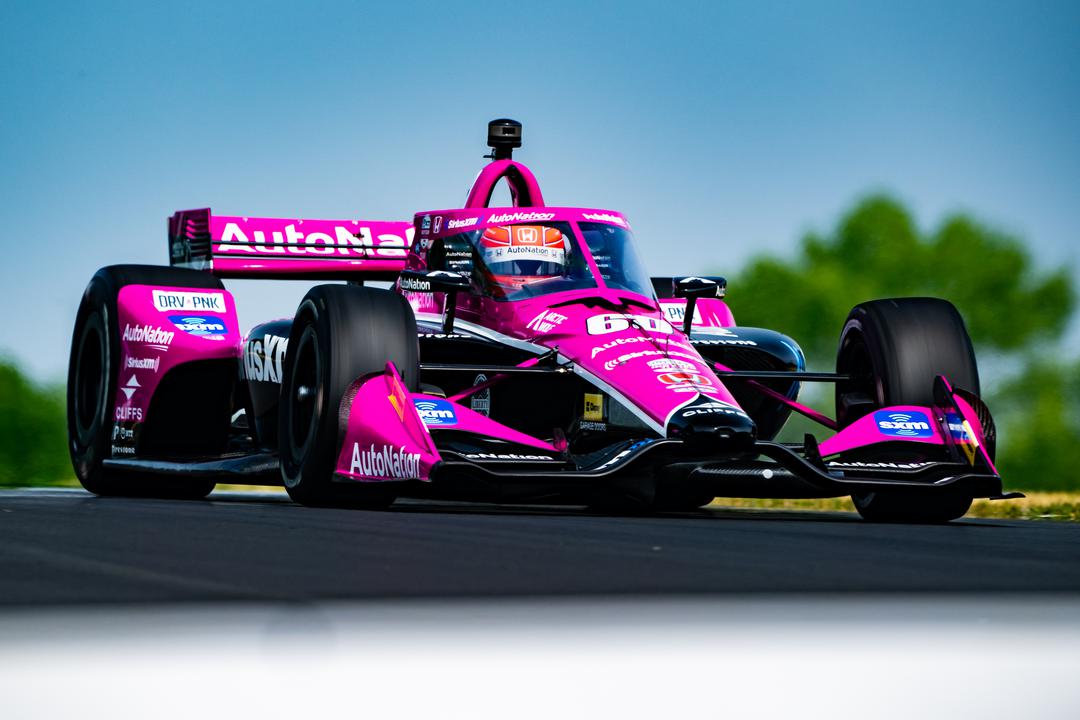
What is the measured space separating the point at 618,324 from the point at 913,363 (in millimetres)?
1635

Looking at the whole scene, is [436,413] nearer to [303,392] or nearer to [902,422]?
[303,392]

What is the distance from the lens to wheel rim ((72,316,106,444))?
10.7 meters

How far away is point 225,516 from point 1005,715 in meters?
4.83

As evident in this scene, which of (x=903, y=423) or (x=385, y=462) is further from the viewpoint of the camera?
(x=903, y=423)

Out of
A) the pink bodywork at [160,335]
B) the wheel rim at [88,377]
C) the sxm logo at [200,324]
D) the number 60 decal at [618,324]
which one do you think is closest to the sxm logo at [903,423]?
the number 60 decal at [618,324]

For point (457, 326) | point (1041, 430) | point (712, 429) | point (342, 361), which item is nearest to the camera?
point (712, 429)

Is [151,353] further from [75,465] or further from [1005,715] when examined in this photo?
[1005,715]

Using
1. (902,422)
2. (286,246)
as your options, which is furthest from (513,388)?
(286,246)

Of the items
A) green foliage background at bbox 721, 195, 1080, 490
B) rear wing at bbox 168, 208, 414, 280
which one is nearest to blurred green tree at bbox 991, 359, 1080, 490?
green foliage background at bbox 721, 195, 1080, 490

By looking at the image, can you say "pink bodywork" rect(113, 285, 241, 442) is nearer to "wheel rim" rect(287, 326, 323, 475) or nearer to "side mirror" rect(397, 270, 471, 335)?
"wheel rim" rect(287, 326, 323, 475)

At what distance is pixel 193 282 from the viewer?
33.6ft

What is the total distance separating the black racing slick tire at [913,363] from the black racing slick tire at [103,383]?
4178mm

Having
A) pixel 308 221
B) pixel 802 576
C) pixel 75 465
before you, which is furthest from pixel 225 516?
pixel 308 221

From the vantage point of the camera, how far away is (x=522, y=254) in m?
8.80
